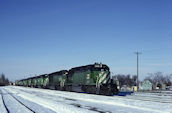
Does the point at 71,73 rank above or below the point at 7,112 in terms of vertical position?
above

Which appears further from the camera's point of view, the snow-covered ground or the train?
the train

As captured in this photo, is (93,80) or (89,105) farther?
(93,80)

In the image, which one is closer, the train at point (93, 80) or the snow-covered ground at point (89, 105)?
the snow-covered ground at point (89, 105)

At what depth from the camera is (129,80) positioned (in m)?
128

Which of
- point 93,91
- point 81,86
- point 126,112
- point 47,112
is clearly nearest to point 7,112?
point 47,112

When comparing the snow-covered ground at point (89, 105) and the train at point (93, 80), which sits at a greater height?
the train at point (93, 80)

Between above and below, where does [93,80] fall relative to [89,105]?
above

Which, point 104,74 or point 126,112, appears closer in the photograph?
point 126,112

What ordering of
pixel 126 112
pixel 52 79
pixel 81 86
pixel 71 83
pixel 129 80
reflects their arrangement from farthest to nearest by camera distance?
1. pixel 129 80
2. pixel 52 79
3. pixel 71 83
4. pixel 81 86
5. pixel 126 112

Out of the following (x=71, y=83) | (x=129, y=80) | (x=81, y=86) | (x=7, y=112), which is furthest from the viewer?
(x=129, y=80)

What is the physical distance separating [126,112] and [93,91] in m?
→ 14.0

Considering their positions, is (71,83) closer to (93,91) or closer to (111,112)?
(93,91)

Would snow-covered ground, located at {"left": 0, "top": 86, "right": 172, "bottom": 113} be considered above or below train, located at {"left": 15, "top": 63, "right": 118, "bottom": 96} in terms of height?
below

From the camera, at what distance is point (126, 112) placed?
25.5 feet
